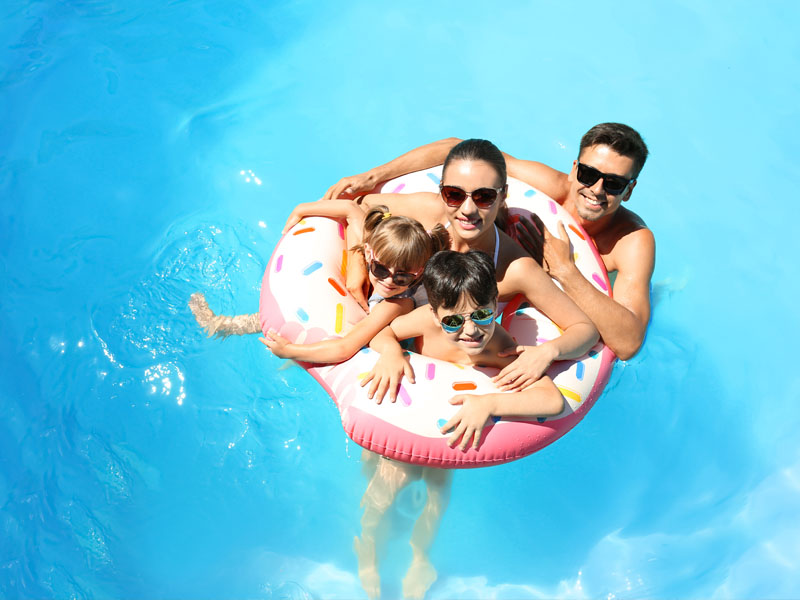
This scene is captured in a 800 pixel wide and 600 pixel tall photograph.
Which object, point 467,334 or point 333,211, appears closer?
point 467,334

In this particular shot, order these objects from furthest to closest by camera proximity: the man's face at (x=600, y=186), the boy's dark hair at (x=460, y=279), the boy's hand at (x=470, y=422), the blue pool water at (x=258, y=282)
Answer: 1. the blue pool water at (x=258, y=282)
2. the man's face at (x=600, y=186)
3. the boy's hand at (x=470, y=422)
4. the boy's dark hair at (x=460, y=279)

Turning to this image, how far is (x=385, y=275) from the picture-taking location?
3246 millimetres

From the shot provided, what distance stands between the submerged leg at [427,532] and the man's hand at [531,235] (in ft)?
4.33

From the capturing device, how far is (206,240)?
522 cm

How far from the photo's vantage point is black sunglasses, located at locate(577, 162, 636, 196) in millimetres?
3590

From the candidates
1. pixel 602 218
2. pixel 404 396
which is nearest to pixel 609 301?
pixel 602 218

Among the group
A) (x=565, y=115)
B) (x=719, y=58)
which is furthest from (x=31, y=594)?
(x=719, y=58)

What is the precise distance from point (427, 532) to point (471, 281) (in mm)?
1887

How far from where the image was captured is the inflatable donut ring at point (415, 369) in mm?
3107

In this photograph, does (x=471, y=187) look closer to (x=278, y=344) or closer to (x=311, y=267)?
(x=311, y=267)

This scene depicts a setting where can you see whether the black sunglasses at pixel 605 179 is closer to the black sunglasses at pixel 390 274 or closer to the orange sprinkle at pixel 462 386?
the black sunglasses at pixel 390 274

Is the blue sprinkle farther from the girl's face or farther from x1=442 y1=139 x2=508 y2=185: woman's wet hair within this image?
x1=442 y1=139 x2=508 y2=185: woman's wet hair

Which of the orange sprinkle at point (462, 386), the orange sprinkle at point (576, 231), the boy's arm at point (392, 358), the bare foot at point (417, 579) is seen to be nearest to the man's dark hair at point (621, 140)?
the orange sprinkle at point (576, 231)

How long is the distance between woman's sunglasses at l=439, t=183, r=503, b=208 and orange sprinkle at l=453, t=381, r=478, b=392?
2.67 feet
